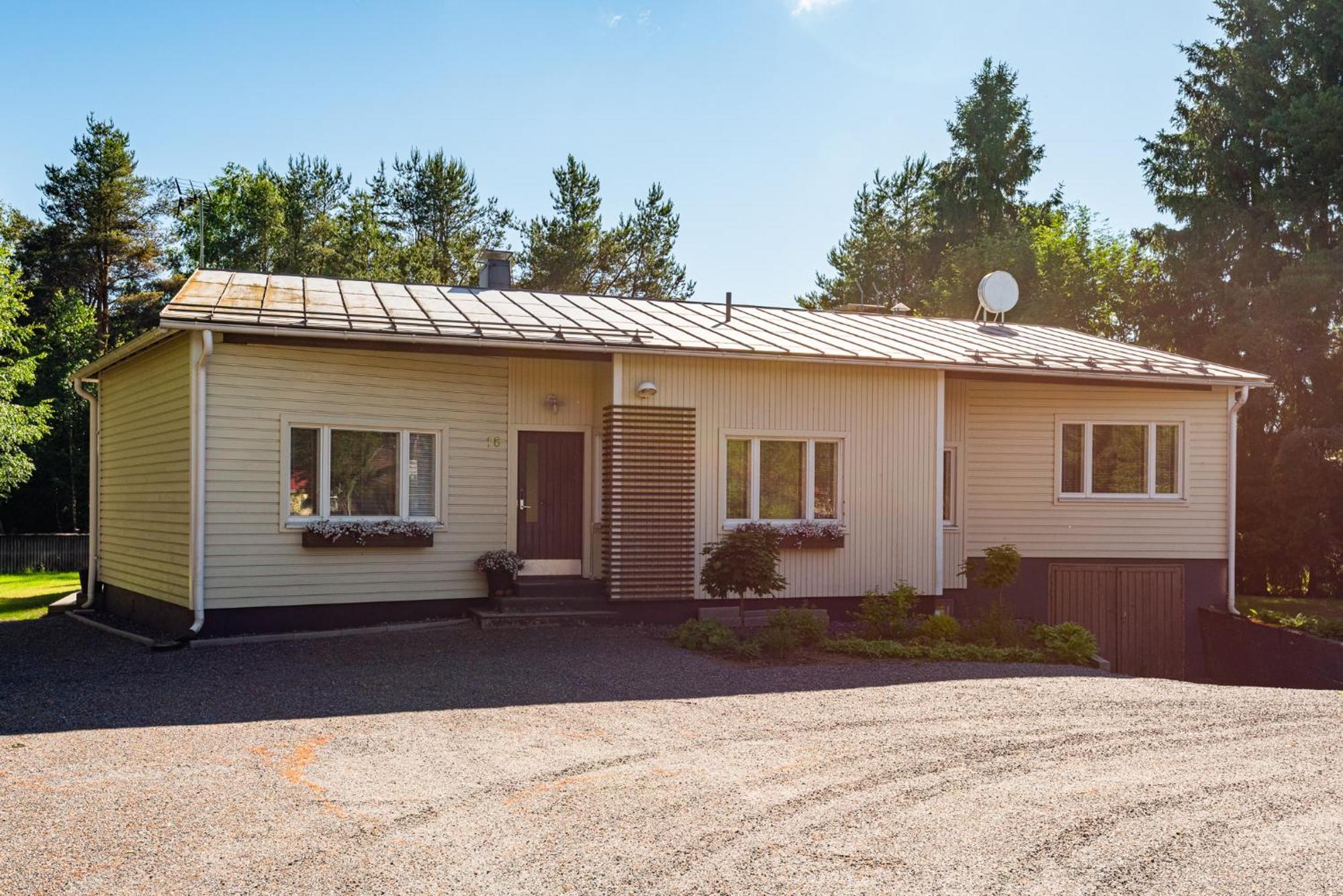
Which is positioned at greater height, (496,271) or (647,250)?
(647,250)

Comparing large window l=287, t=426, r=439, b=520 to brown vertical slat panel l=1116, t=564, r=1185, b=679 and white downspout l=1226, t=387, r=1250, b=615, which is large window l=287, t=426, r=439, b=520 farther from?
white downspout l=1226, t=387, r=1250, b=615

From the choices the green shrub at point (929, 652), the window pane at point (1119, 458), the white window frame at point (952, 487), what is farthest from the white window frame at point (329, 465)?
the window pane at point (1119, 458)

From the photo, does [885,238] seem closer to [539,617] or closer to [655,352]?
[655,352]

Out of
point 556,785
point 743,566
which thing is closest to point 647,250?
point 743,566

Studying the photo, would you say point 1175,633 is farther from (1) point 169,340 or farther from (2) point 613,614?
(1) point 169,340

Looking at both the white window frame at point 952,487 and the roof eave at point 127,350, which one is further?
the white window frame at point 952,487

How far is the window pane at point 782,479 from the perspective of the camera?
42.4ft

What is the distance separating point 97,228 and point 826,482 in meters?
27.9

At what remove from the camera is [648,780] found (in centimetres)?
579

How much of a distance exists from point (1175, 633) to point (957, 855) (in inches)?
449

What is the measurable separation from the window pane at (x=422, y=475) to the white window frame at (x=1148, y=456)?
7.99 meters

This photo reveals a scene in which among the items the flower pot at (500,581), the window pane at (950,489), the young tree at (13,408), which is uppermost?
the young tree at (13,408)

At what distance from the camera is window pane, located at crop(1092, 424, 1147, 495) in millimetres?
14797

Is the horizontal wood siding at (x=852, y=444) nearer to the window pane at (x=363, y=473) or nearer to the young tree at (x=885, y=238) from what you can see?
the window pane at (x=363, y=473)
